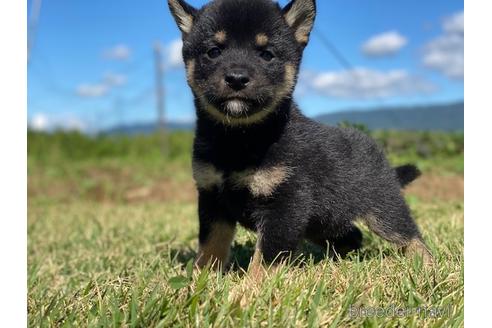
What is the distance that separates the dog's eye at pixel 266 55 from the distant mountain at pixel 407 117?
884 millimetres

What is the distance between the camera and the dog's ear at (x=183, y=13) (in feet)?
10.8

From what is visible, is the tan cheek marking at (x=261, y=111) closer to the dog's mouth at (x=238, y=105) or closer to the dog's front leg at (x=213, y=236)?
the dog's mouth at (x=238, y=105)

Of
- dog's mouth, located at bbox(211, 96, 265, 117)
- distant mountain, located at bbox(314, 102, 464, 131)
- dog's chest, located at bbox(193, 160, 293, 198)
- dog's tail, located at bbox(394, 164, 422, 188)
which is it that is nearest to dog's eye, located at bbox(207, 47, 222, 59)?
dog's mouth, located at bbox(211, 96, 265, 117)

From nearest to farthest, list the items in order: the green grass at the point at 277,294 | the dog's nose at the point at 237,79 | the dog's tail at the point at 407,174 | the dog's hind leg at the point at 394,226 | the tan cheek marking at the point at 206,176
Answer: the green grass at the point at 277,294
the dog's nose at the point at 237,79
the tan cheek marking at the point at 206,176
the dog's hind leg at the point at 394,226
the dog's tail at the point at 407,174

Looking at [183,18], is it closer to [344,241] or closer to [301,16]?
[301,16]

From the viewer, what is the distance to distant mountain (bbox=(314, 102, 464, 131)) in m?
3.21

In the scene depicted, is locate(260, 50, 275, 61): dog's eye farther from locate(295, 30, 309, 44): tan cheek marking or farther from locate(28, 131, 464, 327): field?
locate(28, 131, 464, 327): field

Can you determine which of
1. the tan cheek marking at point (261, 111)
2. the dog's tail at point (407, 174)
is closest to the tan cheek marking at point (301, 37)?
the tan cheek marking at point (261, 111)

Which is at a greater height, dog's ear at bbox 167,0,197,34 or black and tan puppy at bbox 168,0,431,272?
dog's ear at bbox 167,0,197,34

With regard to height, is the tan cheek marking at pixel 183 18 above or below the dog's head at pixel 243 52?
above

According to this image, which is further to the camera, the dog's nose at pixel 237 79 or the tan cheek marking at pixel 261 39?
the tan cheek marking at pixel 261 39
